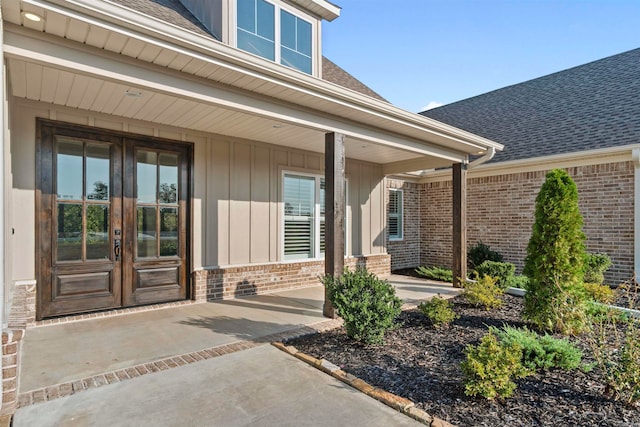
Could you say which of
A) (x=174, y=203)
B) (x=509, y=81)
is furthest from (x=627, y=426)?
(x=509, y=81)

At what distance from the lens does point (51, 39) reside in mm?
2881

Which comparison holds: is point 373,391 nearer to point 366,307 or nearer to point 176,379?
point 366,307

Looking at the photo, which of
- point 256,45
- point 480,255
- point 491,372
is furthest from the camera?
point 480,255

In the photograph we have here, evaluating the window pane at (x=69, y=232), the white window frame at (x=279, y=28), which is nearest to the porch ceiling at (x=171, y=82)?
the white window frame at (x=279, y=28)

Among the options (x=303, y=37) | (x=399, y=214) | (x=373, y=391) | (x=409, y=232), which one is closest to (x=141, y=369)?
(x=373, y=391)

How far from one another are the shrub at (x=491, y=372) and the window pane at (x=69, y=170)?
508 centimetres

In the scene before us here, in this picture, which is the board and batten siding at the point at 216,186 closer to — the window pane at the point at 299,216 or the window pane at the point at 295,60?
the window pane at the point at 299,216

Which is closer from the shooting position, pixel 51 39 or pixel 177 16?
pixel 51 39

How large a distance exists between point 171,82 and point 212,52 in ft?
1.83

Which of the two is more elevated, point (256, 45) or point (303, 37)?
point (303, 37)

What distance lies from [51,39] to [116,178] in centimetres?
240

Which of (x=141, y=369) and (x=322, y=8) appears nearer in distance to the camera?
(x=141, y=369)

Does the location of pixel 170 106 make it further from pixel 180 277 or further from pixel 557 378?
pixel 557 378

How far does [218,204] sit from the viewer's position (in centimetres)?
591
